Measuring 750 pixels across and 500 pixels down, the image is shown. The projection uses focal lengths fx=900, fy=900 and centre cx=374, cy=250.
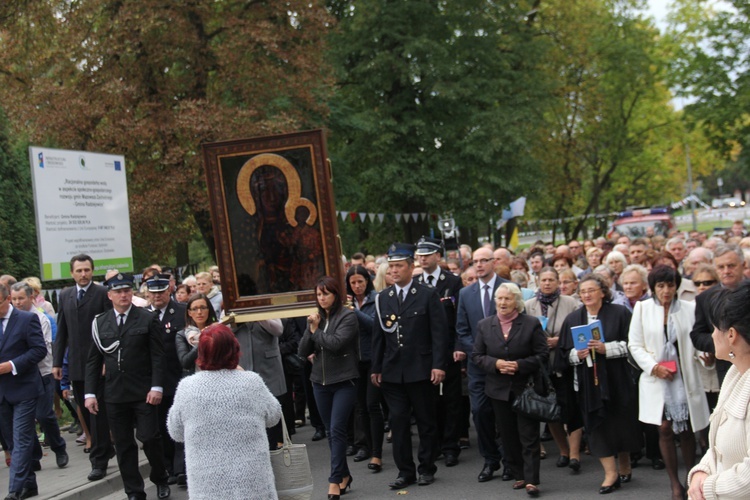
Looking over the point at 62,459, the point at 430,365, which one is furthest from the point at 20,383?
the point at 430,365

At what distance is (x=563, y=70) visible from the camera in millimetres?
38438

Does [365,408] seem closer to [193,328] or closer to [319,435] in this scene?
[319,435]

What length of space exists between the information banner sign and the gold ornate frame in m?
4.42

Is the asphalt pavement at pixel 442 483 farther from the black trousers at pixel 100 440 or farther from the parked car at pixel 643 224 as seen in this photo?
the parked car at pixel 643 224

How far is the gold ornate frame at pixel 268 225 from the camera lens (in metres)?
8.77

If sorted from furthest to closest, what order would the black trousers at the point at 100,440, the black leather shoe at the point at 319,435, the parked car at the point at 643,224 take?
the parked car at the point at 643,224 < the black leather shoe at the point at 319,435 < the black trousers at the point at 100,440

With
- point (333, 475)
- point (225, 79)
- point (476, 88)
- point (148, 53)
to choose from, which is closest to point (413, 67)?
point (476, 88)

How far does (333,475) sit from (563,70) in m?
32.6

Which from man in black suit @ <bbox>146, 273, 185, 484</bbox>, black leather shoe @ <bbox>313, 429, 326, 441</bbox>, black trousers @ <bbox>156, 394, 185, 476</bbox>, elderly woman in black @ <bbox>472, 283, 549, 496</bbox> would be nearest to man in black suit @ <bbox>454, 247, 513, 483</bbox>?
elderly woman in black @ <bbox>472, 283, 549, 496</bbox>

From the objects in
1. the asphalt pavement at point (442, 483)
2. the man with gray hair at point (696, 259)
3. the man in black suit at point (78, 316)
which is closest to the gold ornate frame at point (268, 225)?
the man in black suit at point (78, 316)

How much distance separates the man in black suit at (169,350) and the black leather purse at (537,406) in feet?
12.1

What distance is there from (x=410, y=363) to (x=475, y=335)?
96 centimetres

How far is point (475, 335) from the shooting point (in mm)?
9562

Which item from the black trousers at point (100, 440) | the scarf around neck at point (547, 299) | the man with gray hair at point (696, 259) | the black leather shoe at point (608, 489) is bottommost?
the black leather shoe at point (608, 489)
